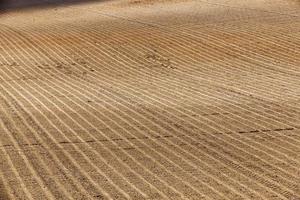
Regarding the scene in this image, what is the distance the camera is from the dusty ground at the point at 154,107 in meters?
8.36

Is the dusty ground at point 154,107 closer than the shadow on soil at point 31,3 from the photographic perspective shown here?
Yes

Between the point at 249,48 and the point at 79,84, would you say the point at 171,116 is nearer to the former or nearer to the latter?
the point at 79,84

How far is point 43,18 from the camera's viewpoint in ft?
90.6

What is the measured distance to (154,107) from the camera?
41.3ft

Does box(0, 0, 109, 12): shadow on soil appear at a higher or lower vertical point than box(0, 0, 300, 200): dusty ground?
lower

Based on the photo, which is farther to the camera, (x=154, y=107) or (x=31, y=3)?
(x=31, y=3)

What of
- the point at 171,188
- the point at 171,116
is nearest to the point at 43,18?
the point at 171,116

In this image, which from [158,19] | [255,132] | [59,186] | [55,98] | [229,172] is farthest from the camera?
[158,19]

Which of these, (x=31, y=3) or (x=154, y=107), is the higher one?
(x=154, y=107)

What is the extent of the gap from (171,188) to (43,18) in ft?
67.1

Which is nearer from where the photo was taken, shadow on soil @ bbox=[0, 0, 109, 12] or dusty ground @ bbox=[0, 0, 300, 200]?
dusty ground @ bbox=[0, 0, 300, 200]

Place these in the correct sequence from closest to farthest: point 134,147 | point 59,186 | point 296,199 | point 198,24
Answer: point 296,199 < point 59,186 < point 134,147 < point 198,24

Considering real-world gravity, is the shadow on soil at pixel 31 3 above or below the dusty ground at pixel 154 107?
below

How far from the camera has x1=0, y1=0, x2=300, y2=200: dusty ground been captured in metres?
8.36
